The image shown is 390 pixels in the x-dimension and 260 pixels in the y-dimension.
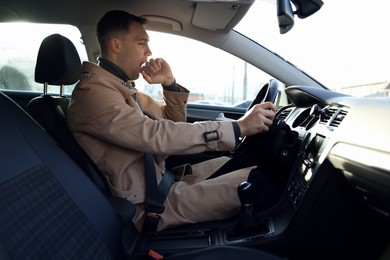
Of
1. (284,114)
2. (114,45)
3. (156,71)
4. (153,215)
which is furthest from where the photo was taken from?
(156,71)

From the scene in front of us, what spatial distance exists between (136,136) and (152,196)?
0.28m

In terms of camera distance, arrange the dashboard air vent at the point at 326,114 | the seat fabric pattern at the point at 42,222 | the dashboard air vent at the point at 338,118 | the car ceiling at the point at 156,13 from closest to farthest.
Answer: the seat fabric pattern at the point at 42,222, the dashboard air vent at the point at 338,118, the dashboard air vent at the point at 326,114, the car ceiling at the point at 156,13

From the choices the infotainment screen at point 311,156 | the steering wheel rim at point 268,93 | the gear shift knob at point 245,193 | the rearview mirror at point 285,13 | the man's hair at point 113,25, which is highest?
the rearview mirror at point 285,13

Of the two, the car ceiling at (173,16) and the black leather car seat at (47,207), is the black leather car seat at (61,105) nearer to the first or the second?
the black leather car seat at (47,207)

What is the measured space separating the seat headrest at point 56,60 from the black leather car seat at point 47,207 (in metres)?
0.59

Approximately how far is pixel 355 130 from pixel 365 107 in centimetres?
8

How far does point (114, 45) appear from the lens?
71.4 inches

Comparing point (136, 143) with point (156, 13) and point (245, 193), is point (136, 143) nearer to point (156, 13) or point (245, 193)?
point (245, 193)

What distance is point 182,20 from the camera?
220 centimetres

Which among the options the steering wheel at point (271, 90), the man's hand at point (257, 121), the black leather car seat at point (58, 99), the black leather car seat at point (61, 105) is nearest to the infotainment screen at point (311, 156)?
the man's hand at point (257, 121)

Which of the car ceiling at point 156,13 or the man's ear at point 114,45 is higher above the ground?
the car ceiling at point 156,13

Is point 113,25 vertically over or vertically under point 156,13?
under

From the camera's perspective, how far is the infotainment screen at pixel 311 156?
1.32 m

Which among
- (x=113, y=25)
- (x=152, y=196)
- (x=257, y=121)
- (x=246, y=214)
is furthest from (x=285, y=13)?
(x=113, y=25)
